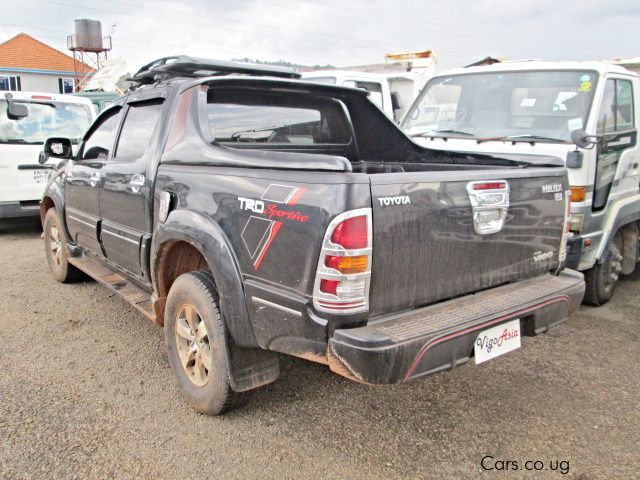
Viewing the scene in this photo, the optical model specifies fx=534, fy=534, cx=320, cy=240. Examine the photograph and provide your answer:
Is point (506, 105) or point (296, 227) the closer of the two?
point (296, 227)

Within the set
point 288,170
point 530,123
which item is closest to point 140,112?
point 288,170

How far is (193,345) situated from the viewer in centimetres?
310

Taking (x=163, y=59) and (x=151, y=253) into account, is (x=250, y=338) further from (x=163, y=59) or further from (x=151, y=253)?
(x=163, y=59)

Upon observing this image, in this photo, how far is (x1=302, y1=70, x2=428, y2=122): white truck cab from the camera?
9.22 meters

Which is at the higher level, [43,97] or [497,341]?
[43,97]

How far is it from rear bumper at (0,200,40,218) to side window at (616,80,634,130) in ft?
24.1

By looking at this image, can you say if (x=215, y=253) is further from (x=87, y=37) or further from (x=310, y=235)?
(x=87, y=37)

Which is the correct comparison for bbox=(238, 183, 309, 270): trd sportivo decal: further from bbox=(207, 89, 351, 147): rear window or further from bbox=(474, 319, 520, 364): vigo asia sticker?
bbox=(474, 319, 520, 364): vigo asia sticker

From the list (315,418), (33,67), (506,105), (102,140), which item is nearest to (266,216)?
(315,418)

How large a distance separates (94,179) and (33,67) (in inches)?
1475


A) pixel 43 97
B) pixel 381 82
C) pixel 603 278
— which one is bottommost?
pixel 603 278

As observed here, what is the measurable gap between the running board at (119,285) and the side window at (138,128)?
38.9 inches

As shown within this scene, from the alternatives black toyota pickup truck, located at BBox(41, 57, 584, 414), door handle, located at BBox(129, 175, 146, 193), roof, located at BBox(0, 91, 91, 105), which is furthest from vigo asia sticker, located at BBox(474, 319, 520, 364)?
roof, located at BBox(0, 91, 91, 105)

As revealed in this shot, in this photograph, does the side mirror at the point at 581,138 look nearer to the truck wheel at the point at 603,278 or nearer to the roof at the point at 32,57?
the truck wheel at the point at 603,278
